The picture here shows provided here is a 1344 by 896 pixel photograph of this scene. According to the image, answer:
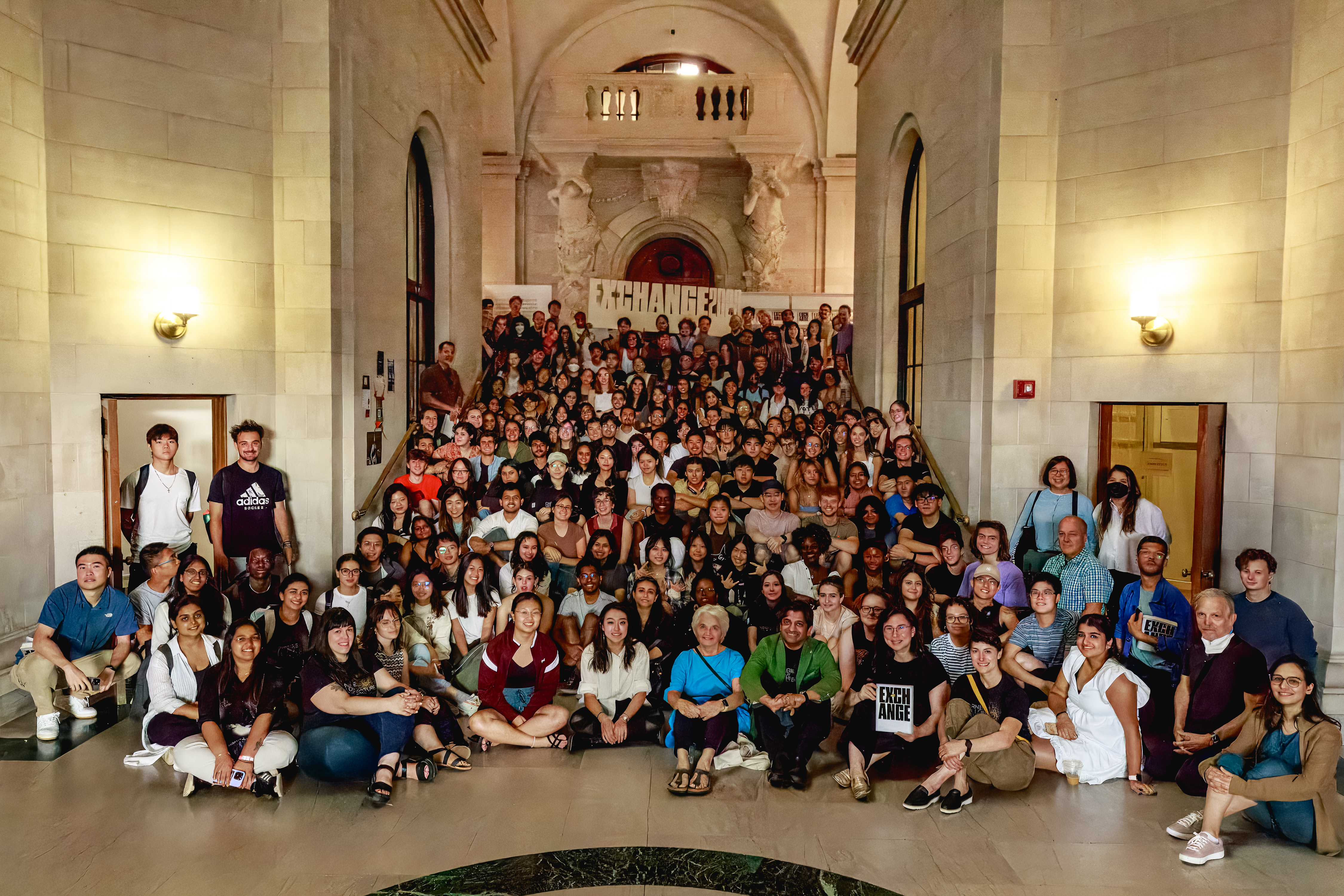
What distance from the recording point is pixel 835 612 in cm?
612

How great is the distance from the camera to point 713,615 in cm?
568

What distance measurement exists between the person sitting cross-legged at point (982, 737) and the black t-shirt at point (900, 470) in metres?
2.85

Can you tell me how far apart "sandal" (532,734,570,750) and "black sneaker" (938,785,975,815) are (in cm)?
223

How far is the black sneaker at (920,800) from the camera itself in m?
4.88

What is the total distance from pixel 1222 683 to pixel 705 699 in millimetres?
2921

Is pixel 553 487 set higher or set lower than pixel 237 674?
higher

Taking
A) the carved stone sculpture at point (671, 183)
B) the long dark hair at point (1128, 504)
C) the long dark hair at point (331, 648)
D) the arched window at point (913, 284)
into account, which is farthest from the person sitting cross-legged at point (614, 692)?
the carved stone sculpture at point (671, 183)

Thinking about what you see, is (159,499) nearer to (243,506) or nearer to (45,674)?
(243,506)

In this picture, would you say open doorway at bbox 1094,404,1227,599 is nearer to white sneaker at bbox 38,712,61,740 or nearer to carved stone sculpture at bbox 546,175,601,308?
white sneaker at bbox 38,712,61,740

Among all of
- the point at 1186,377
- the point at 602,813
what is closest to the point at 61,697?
the point at 602,813

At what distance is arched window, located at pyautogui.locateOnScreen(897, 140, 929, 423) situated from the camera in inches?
422

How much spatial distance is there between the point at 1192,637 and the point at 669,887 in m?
3.77

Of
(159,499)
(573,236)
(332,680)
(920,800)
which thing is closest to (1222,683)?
(920,800)

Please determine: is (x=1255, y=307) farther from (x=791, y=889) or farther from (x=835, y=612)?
(x=791, y=889)
